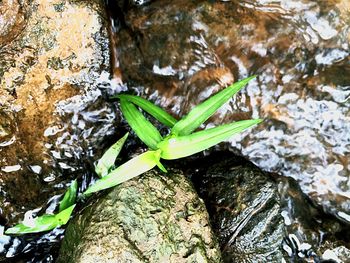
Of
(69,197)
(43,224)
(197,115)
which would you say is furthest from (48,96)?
(197,115)

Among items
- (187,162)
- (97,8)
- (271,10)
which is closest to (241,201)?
(187,162)

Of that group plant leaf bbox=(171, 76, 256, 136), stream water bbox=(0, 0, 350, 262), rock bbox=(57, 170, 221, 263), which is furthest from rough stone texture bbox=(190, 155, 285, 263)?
plant leaf bbox=(171, 76, 256, 136)

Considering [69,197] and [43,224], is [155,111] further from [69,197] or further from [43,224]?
[43,224]

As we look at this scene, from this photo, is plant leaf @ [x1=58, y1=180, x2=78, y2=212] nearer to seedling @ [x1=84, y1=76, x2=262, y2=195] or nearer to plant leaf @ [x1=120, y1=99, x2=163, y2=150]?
seedling @ [x1=84, y1=76, x2=262, y2=195]

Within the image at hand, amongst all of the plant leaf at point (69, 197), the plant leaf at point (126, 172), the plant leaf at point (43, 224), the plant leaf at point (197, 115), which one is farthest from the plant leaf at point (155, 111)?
the plant leaf at point (43, 224)

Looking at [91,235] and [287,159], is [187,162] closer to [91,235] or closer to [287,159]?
[287,159]

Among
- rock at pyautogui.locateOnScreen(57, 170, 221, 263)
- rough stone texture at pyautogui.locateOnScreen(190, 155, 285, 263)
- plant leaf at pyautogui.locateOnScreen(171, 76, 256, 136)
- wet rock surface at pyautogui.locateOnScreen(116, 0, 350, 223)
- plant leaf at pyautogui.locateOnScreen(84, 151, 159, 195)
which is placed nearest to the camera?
rock at pyautogui.locateOnScreen(57, 170, 221, 263)
